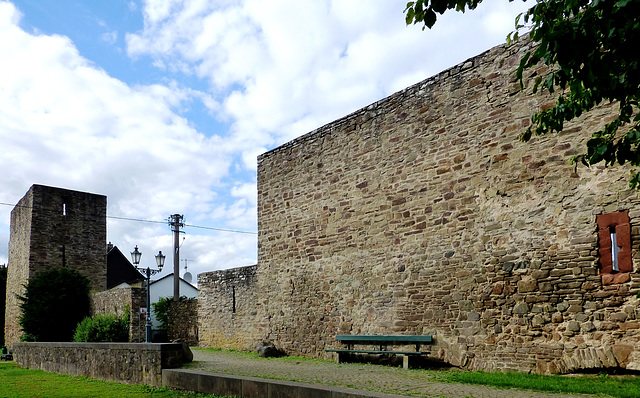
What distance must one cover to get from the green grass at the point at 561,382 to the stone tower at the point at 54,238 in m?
20.8

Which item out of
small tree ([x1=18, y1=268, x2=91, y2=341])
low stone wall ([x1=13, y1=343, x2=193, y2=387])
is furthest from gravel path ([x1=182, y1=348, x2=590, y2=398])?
small tree ([x1=18, y1=268, x2=91, y2=341])

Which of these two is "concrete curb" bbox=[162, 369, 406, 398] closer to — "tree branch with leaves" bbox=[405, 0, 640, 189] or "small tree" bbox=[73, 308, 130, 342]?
"tree branch with leaves" bbox=[405, 0, 640, 189]

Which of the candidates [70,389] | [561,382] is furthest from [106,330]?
[561,382]

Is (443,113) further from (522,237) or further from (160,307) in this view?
(160,307)

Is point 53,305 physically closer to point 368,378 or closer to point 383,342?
point 383,342

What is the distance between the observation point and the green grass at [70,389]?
8227 mm

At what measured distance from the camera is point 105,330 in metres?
19.8

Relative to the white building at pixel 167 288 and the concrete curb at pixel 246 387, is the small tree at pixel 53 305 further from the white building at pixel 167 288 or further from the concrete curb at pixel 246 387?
the concrete curb at pixel 246 387

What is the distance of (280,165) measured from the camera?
13.7m

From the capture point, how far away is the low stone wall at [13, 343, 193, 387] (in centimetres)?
915

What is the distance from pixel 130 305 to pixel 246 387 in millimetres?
13909

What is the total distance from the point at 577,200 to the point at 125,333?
16.4 metres

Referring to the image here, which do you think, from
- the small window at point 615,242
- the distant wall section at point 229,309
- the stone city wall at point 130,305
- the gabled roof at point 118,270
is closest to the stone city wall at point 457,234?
the small window at point 615,242

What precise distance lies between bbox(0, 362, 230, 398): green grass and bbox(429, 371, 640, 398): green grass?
11.5ft
